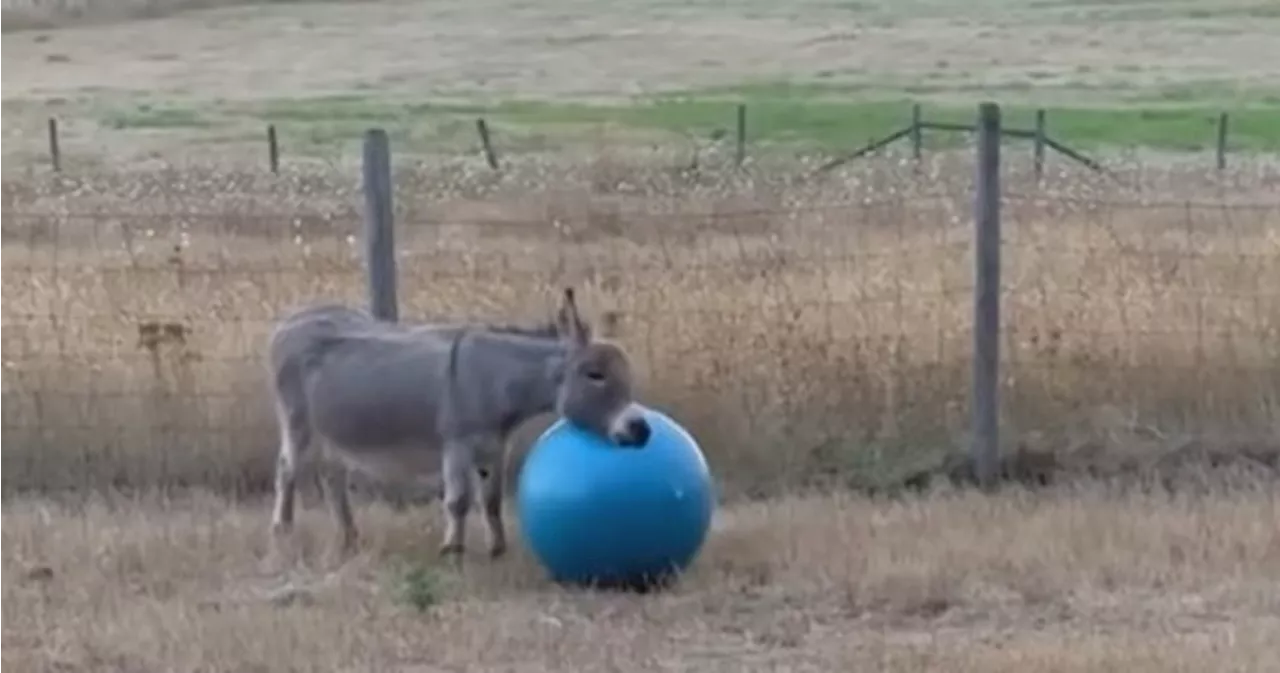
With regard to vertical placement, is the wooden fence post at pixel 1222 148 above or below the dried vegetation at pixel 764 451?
below

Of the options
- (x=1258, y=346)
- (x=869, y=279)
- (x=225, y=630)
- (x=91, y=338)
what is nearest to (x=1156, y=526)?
(x=1258, y=346)

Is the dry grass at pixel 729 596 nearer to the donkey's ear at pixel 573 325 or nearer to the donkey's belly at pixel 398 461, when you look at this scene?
the donkey's belly at pixel 398 461

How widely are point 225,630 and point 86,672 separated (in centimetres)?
58

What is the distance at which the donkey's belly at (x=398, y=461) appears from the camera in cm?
1072

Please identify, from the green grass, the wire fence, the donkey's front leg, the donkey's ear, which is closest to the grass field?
the green grass

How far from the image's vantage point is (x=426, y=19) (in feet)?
266

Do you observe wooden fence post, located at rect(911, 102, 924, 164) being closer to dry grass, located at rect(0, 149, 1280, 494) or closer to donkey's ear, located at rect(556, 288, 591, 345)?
dry grass, located at rect(0, 149, 1280, 494)

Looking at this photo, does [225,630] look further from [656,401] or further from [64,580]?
[656,401]

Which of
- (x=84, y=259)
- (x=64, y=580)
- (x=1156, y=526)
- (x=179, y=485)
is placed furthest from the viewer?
(x=84, y=259)

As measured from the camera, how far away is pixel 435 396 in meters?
10.6

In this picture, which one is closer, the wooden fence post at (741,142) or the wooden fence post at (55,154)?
the wooden fence post at (741,142)

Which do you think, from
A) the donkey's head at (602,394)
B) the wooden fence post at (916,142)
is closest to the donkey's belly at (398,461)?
the donkey's head at (602,394)

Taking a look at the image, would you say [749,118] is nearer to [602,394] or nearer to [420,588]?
[602,394]

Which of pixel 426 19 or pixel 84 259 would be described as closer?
pixel 84 259
